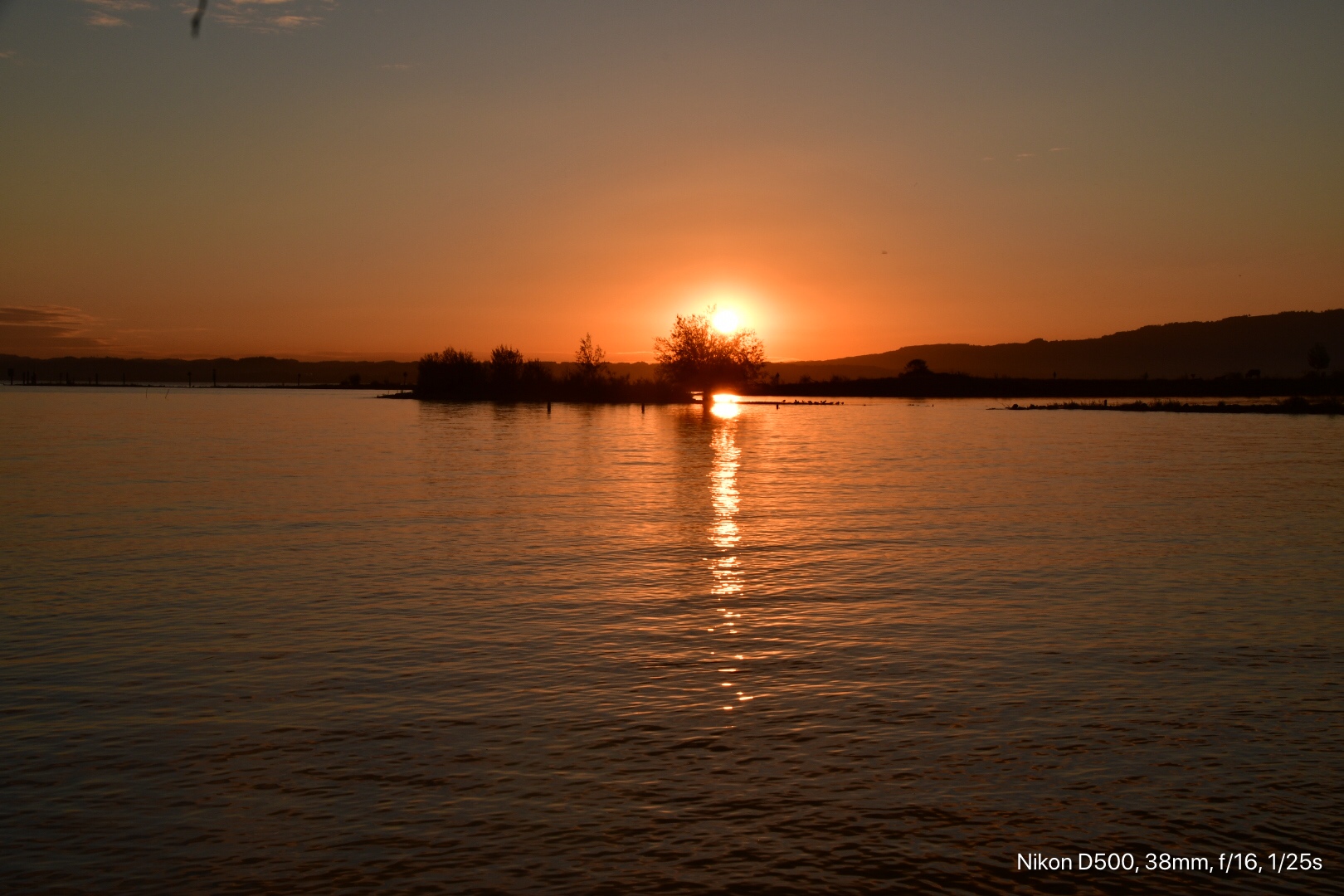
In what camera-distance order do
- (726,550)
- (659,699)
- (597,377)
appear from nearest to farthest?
(659,699) < (726,550) < (597,377)

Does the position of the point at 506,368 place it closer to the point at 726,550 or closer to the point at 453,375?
the point at 453,375

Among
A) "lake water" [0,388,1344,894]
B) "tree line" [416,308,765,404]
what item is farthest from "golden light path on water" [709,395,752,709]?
"tree line" [416,308,765,404]

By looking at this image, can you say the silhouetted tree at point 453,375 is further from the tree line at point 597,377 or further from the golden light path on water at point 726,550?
the golden light path on water at point 726,550

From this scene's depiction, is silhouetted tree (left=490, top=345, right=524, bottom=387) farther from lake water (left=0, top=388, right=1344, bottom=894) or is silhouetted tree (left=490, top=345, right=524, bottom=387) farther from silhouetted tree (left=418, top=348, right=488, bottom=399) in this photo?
lake water (left=0, top=388, right=1344, bottom=894)

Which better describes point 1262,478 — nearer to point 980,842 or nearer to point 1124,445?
point 1124,445

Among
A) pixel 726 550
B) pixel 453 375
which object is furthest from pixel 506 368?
pixel 726 550

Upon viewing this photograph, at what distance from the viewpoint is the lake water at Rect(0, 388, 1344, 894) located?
24.4ft

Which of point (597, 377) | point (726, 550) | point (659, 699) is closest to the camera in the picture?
point (659, 699)

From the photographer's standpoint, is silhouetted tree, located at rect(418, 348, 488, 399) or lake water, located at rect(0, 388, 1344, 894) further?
silhouetted tree, located at rect(418, 348, 488, 399)

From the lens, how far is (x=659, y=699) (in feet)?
36.2

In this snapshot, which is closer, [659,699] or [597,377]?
[659,699]

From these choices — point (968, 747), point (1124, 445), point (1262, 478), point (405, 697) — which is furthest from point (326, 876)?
point (1124, 445)

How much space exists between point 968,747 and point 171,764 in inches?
295

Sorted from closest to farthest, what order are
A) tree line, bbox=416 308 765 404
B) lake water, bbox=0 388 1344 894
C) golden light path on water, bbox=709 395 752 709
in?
lake water, bbox=0 388 1344 894
golden light path on water, bbox=709 395 752 709
tree line, bbox=416 308 765 404
